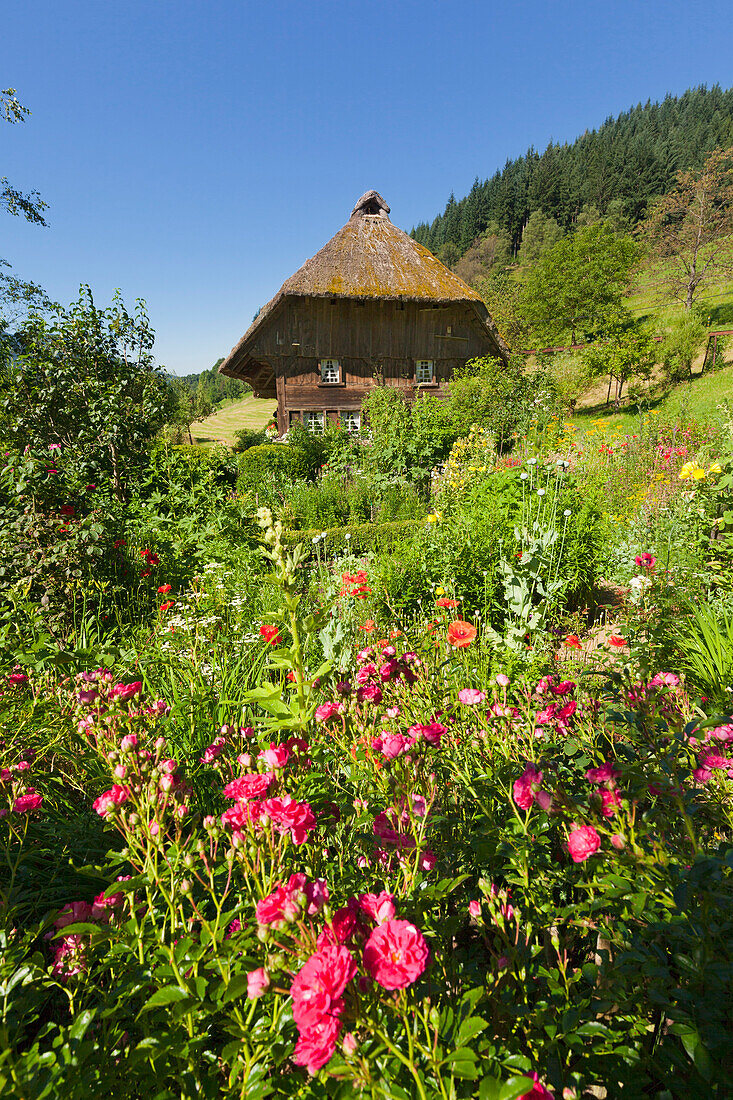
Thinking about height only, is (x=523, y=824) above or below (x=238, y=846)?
below

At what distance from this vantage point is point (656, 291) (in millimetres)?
32281

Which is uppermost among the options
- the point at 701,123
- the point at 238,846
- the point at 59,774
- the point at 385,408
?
the point at 701,123

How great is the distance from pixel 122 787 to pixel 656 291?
4103 centimetres

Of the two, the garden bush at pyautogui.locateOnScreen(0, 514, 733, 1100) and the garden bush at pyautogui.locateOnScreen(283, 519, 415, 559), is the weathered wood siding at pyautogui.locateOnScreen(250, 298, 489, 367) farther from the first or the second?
the garden bush at pyautogui.locateOnScreen(0, 514, 733, 1100)

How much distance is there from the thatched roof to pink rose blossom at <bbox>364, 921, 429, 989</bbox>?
14.0 m

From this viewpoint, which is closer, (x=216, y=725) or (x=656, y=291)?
(x=216, y=725)

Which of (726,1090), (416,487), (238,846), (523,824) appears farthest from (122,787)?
(416,487)

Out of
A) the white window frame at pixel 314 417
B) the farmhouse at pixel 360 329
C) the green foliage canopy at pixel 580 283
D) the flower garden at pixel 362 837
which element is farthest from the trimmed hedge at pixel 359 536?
the green foliage canopy at pixel 580 283

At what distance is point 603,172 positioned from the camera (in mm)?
49406

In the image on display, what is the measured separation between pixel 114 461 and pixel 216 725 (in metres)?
4.76

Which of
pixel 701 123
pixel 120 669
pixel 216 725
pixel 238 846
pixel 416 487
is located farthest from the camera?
pixel 701 123

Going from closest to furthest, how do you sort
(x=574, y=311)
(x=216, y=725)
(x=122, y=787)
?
(x=122, y=787)
(x=216, y=725)
(x=574, y=311)

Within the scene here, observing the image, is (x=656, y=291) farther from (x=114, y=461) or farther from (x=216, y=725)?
(x=216, y=725)

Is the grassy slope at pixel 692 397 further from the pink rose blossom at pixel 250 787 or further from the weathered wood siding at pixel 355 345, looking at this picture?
the pink rose blossom at pixel 250 787
